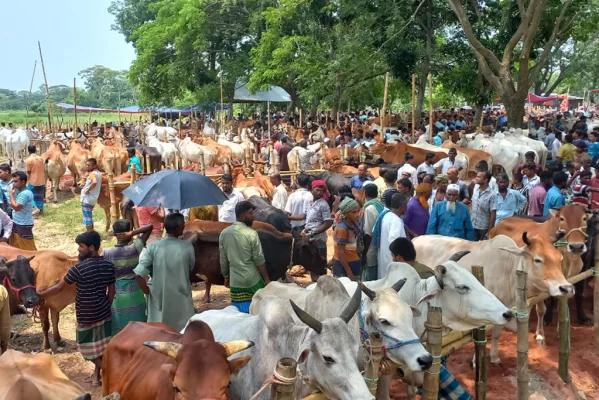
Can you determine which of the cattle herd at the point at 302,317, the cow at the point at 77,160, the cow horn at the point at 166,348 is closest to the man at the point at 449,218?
the cattle herd at the point at 302,317

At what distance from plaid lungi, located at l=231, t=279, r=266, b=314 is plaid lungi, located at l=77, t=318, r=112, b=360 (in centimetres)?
131

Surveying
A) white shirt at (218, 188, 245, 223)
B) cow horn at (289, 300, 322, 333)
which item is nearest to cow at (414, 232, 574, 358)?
white shirt at (218, 188, 245, 223)

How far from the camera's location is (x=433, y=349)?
421 cm

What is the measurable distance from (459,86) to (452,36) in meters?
Answer: 2.57

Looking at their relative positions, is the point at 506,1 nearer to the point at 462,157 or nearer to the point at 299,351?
the point at 462,157

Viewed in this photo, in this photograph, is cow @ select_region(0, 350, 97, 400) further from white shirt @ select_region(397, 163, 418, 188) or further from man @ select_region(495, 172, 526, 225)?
white shirt @ select_region(397, 163, 418, 188)

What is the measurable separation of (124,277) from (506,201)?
561 centimetres

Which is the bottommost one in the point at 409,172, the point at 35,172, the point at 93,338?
the point at 93,338

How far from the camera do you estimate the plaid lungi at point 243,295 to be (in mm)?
6258

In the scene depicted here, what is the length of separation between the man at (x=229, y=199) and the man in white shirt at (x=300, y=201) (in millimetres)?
832

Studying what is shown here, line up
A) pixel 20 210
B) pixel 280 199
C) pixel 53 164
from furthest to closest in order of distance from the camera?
pixel 53 164
pixel 280 199
pixel 20 210

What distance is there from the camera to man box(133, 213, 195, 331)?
19.0 feet

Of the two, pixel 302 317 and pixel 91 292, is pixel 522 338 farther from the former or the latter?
pixel 91 292

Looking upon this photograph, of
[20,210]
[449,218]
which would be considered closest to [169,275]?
[449,218]
